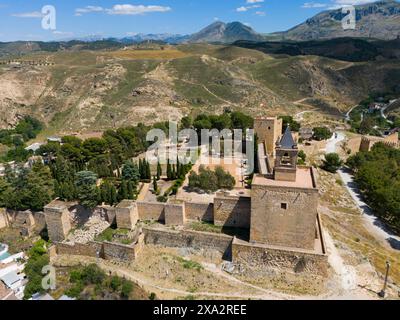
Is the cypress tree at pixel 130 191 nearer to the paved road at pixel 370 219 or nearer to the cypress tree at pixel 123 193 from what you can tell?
the cypress tree at pixel 123 193

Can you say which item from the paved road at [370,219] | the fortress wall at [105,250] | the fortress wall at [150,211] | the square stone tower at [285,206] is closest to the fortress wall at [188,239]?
the fortress wall at [105,250]

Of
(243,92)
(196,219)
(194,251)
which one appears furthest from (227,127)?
(243,92)

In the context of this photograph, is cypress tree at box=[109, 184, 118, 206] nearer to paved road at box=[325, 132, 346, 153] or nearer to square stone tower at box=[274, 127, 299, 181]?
square stone tower at box=[274, 127, 299, 181]

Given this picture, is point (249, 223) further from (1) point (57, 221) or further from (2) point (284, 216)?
(1) point (57, 221)

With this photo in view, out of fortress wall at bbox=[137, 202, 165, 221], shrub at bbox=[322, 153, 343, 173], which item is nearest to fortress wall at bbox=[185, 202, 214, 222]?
fortress wall at bbox=[137, 202, 165, 221]

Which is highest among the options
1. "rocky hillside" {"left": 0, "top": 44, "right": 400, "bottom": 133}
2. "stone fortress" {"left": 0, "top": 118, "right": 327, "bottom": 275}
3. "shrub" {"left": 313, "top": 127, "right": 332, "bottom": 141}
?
"rocky hillside" {"left": 0, "top": 44, "right": 400, "bottom": 133}
